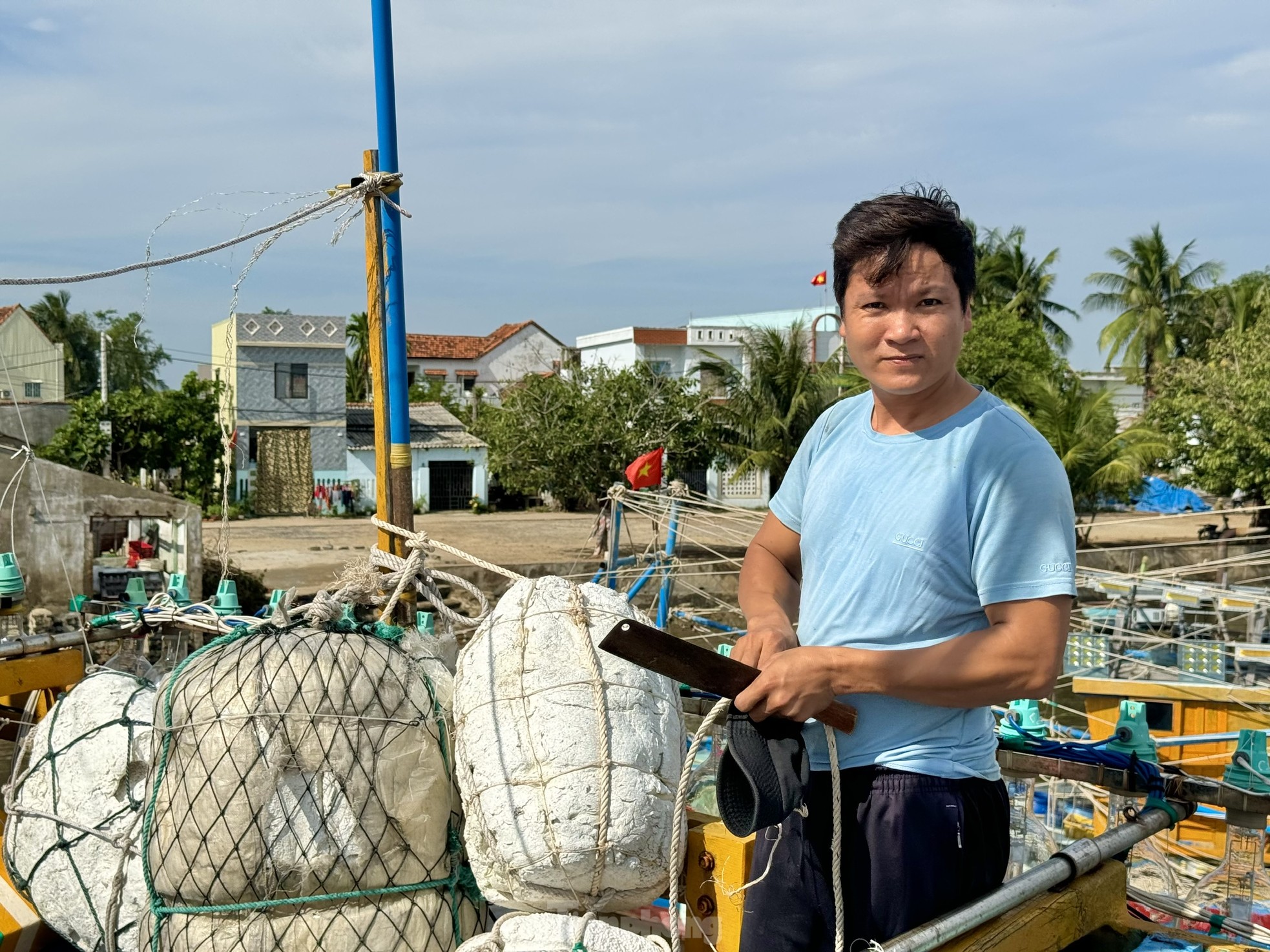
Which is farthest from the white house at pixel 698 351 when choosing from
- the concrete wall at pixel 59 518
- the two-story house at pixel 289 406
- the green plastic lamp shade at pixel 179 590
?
the green plastic lamp shade at pixel 179 590

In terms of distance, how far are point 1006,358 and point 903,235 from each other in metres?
23.6

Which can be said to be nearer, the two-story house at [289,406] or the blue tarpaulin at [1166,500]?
the two-story house at [289,406]

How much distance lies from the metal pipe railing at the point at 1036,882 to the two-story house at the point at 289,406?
96.7 ft

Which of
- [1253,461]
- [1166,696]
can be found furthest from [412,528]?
[1253,461]

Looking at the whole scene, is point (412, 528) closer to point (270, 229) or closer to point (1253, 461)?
point (270, 229)

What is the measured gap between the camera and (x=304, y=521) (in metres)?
27.6

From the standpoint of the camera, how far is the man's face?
1628mm

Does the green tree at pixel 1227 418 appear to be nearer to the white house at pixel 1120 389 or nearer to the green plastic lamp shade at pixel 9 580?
the white house at pixel 1120 389

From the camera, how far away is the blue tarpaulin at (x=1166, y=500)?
32.9 meters

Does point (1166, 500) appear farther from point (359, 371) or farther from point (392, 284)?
point (392, 284)

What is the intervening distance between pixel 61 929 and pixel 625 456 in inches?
986

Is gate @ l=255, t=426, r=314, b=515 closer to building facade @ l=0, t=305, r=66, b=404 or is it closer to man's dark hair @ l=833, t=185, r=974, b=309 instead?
building facade @ l=0, t=305, r=66, b=404

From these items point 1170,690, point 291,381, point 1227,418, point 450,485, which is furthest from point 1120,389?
point 1170,690

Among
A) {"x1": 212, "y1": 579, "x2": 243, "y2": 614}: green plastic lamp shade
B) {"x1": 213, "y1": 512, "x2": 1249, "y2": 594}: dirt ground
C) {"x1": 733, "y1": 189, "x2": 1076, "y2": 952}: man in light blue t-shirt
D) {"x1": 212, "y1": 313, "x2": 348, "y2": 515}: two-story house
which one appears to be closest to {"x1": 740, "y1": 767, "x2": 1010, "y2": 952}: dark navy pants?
{"x1": 733, "y1": 189, "x2": 1076, "y2": 952}: man in light blue t-shirt
